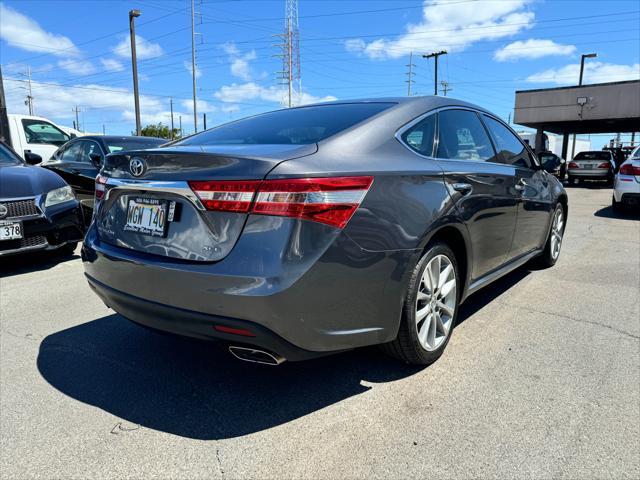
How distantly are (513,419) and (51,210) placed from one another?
4.87 meters

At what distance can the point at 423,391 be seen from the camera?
2588 millimetres

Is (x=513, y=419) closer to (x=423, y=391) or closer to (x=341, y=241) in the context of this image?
(x=423, y=391)

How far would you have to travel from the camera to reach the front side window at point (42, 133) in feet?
36.0

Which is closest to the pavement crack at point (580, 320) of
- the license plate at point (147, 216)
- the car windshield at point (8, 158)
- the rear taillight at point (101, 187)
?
the license plate at point (147, 216)

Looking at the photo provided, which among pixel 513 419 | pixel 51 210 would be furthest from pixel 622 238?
pixel 51 210

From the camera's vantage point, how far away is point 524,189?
155 inches

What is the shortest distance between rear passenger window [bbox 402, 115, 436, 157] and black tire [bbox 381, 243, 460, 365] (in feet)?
1.83

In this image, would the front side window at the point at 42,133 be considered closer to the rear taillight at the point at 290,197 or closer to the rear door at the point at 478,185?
the rear door at the point at 478,185

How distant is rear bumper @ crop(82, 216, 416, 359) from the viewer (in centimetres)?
200

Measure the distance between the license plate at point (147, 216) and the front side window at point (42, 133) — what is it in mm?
10289

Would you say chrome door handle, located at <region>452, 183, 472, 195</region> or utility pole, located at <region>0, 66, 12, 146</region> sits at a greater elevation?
utility pole, located at <region>0, 66, 12, 146</region>

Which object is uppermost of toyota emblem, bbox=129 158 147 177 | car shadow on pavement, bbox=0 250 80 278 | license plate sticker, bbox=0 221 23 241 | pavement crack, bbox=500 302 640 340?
toyota emblem, bbox=129 158 147 177

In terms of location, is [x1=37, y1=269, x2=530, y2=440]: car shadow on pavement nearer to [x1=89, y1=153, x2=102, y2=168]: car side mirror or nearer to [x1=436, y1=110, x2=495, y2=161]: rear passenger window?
[x1=436, y1=110, x2=495, y2=161]: rear passenger window

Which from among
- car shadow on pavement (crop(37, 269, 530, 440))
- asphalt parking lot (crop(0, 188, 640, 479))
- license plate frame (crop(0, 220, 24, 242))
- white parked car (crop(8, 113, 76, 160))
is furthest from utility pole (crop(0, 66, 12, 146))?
car shadow on pavement (crop(37, 269, 530, 440))
